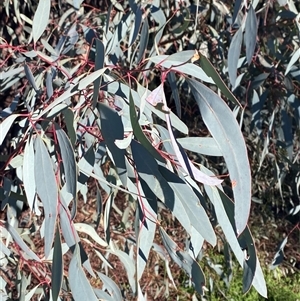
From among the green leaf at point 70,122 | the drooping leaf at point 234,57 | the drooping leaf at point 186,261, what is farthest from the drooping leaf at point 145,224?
the drooping leaf at point 234,57

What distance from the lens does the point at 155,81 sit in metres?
2.43

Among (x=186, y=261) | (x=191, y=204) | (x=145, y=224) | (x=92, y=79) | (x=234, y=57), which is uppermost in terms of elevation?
(x=92, y=79)

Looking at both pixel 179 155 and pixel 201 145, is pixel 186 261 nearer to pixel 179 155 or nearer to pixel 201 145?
pixel 201 145

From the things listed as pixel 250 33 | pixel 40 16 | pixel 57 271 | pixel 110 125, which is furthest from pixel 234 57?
pixel 57 271

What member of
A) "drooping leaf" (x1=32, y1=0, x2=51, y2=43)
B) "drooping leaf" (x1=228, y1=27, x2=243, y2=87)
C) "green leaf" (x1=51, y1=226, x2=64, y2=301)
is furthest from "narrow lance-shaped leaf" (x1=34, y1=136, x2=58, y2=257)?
"drooping leaf" (x1=228, y1=27, x2=243, y2=87)

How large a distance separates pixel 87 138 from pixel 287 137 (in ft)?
2.68

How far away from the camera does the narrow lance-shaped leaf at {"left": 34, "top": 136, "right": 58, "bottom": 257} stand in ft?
2.72

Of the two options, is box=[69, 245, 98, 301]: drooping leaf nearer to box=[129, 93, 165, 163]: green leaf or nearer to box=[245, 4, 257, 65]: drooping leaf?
box=[129, 93, 165, 163]: green leaf

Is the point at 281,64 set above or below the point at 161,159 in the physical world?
below

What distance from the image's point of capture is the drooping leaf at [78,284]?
0.88m

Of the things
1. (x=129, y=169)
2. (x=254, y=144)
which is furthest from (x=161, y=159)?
(x=254, y=144)

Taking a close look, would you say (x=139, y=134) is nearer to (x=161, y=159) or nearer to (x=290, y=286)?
(x=161, y=159)

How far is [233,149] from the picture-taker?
691mm

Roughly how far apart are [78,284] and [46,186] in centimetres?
18
